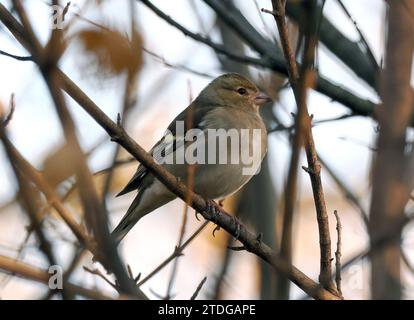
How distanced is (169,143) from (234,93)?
155 centimetres

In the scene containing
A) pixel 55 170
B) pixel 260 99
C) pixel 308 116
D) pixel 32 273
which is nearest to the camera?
pixel 32 273

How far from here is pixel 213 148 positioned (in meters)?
7.18

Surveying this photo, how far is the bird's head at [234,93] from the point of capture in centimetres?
846

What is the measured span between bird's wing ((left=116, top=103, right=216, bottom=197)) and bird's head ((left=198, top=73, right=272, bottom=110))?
47cm

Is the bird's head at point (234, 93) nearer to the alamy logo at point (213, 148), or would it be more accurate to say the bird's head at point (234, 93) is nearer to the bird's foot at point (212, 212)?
the alamy logo at point (213, 148)

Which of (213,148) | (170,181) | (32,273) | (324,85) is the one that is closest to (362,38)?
(324,85)

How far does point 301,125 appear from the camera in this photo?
3.27m

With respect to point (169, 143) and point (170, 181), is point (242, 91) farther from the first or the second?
point (170, 181)

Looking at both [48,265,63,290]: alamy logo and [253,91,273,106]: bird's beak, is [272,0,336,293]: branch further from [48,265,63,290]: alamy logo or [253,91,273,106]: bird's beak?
[253,91,273,106]: bird's beak

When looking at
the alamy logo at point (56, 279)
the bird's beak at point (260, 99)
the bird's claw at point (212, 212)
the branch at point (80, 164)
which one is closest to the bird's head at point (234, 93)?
the bird's beak at point (260, 99)

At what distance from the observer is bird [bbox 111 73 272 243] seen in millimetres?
7055
